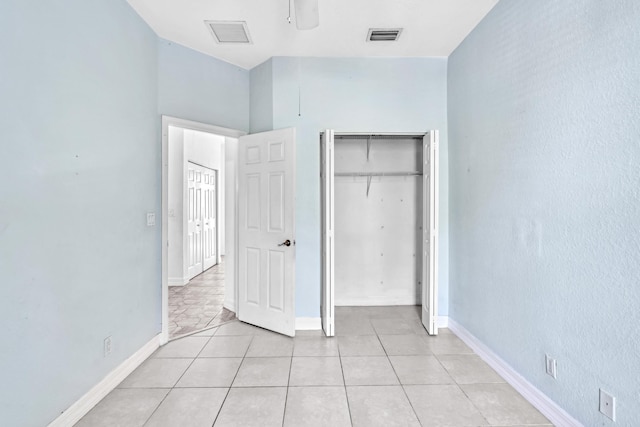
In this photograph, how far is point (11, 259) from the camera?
1540 mm

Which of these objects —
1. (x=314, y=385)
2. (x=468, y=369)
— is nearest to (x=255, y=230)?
(x=314, y=385)

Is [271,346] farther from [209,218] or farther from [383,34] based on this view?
[209,218]

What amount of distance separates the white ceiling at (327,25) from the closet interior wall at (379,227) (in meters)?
1.23

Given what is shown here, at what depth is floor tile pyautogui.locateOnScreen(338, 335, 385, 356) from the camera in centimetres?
280

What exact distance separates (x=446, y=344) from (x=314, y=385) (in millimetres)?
1401

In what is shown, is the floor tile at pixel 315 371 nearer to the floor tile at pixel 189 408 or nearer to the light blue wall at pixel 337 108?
the floor tile at pixel 189 408

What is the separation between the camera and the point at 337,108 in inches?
132

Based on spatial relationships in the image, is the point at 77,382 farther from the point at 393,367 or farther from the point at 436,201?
the point at 436,201

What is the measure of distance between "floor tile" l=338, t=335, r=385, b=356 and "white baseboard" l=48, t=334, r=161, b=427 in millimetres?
1675

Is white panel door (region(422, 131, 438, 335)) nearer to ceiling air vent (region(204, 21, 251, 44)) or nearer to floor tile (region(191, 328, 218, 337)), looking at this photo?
ceiling air vent (region(204, 21, 251, 44))

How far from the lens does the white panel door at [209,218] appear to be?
6152 millimetres

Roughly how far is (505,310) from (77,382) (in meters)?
2.92

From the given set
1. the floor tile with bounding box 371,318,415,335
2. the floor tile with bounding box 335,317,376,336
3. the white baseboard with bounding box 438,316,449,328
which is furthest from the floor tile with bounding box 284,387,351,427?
the white baseboard with bounding box 438,316,449,328

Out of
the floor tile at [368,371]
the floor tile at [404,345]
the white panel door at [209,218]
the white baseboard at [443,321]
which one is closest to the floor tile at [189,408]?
the floor tile at [368,371]
